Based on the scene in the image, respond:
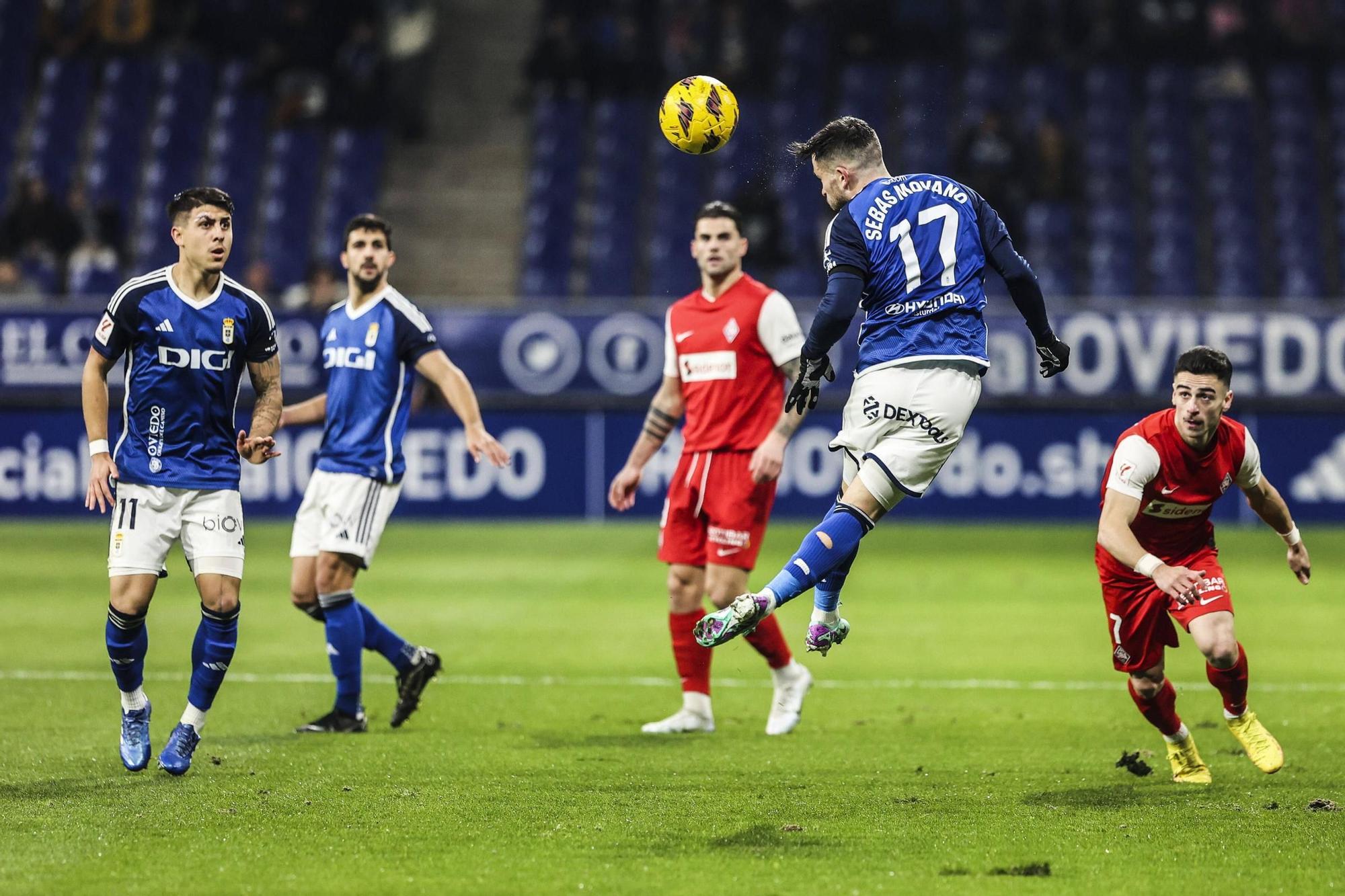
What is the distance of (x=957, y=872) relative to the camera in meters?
5.37

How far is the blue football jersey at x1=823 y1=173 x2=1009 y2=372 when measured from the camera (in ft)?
22.1

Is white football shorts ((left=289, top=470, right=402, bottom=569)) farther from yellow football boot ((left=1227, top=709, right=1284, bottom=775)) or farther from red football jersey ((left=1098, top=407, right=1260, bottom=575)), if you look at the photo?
yellow football boot ((left=1227, top=709, right=1284, bottom=775))

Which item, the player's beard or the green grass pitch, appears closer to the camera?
the green grass pitch

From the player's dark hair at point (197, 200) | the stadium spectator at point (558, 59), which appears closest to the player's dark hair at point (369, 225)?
the player's dark hair at point (197, 200)

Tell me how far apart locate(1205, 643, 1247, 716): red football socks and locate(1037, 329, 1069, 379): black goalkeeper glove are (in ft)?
4.48

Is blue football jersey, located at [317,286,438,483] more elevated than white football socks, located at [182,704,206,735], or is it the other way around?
blue football jersey, located at [317,286,438,483]

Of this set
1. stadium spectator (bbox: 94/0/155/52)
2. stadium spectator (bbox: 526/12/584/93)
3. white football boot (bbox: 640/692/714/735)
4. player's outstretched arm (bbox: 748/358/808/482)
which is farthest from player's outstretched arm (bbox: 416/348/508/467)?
stadium spectator (bbox: 94/0/155/52)

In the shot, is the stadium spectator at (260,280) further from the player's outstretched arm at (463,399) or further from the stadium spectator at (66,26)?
the player's outstretched arm at (463,399)

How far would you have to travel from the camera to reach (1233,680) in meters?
6.80

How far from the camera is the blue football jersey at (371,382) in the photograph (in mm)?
8250

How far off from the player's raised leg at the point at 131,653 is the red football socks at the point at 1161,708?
4031mm

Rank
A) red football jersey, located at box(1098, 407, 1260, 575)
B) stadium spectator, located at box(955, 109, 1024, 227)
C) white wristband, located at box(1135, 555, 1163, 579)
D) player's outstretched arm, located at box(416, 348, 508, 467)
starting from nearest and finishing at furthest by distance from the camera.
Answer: white wristband, located at box(1135, 555, 1163, 579), red football jersey, located at box(1098, 407, 1260, 575), player's outstretched arm, located at box(416, 348, 508, 467), stadium spectator, located at box(955, 109, 1024, 227)

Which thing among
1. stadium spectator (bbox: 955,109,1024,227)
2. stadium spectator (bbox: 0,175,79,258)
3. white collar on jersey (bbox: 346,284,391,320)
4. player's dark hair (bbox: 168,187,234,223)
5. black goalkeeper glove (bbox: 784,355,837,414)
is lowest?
black goalkeeper glove (bbox: 784,355,837,414)

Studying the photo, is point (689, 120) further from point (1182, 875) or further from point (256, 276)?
point (256, 276)
